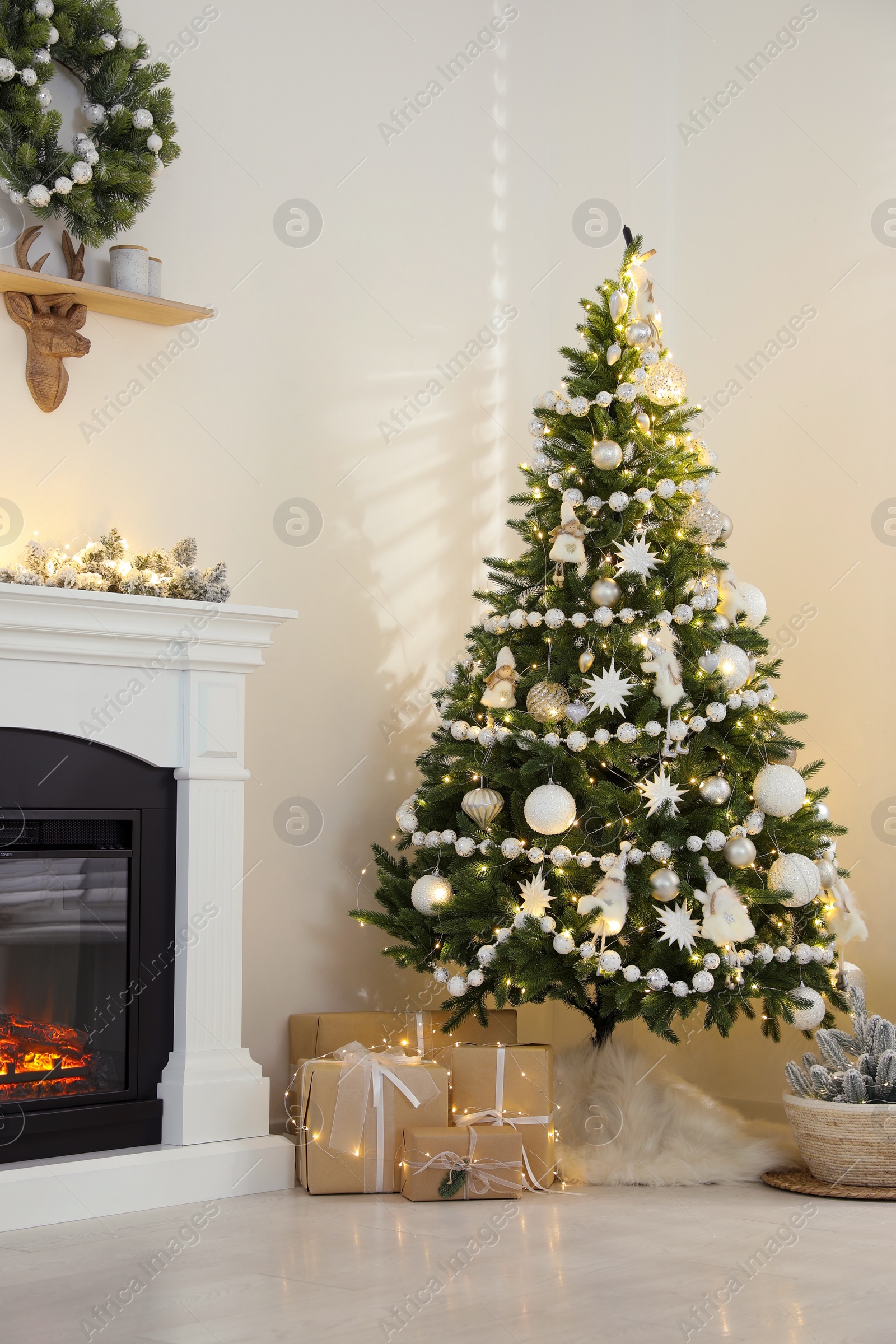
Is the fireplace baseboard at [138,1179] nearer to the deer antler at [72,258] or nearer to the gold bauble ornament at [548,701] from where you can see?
the gold bauble ornament at [548,701]

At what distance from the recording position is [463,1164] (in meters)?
2.79

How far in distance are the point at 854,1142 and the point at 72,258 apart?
2882 mm

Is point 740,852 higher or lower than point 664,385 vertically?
lower

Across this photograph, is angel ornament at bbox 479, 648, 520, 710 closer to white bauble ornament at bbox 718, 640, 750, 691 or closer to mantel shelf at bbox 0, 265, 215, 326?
white bauble ornament at bbox 718, 640, 750, 691

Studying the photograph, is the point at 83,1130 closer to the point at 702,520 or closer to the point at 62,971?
the point at 62,971

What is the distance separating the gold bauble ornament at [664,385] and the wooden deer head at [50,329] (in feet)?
A: 4.80

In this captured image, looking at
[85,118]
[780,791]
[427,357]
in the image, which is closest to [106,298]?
[85,118]

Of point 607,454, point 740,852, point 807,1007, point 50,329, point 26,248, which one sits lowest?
point 807,1007

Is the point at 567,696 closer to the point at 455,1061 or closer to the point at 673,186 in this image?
the point at 455,1061

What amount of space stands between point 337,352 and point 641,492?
4.12 feet

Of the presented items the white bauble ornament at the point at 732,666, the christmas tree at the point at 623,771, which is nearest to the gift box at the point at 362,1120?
the christmas tree at the point at 623,771

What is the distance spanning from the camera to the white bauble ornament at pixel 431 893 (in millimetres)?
3094

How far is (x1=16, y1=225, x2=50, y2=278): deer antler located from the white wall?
178mm

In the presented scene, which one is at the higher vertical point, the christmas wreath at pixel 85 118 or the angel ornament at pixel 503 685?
the christmas wreath at pixel 85 118
